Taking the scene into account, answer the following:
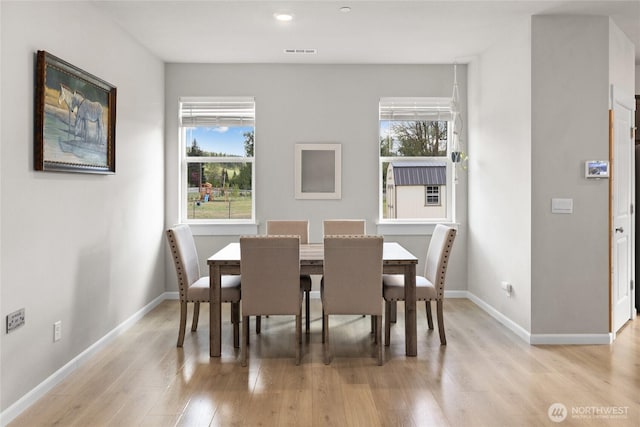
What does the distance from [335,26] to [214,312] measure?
8.43ft

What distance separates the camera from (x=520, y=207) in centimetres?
398

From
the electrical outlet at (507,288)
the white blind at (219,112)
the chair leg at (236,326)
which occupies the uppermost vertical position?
the white blind at (219,112)

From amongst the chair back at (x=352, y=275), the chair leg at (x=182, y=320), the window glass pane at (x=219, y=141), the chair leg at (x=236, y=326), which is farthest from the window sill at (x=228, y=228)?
the chair back at (x=352, y=275)

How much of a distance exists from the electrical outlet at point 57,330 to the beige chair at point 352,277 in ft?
5.67

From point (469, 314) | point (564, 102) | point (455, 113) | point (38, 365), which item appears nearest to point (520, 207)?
point (564, 102)

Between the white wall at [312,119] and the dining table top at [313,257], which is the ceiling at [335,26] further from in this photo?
the dining table top at [313,257]

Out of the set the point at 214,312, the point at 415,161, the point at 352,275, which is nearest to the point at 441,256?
the point at 352,275

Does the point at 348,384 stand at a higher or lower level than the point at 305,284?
lower

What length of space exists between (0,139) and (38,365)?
4.33 ft

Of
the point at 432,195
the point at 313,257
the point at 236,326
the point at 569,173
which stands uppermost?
the point at 569,173

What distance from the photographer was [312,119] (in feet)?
17.6

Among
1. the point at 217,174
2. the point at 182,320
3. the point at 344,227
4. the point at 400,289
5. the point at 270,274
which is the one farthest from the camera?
the point at 217,174

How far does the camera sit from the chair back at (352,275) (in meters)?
3.22

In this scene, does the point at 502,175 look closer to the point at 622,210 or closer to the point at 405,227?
the point at 622,210
